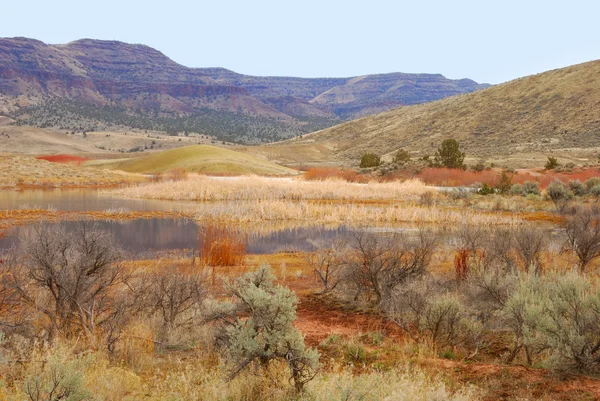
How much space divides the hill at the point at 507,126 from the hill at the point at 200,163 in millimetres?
21734

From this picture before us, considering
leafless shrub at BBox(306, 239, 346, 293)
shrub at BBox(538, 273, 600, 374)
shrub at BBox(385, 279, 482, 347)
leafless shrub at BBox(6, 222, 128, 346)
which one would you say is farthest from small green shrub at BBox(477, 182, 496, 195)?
leafless shrub at BBox(6, 222, 128, 346)

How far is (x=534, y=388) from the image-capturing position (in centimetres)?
614

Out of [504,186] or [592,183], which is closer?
[592,183]

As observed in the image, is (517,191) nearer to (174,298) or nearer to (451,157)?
(451,157)

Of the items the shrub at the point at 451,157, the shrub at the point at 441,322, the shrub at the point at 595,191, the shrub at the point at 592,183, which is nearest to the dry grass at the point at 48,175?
the shrub at the point at 451,157

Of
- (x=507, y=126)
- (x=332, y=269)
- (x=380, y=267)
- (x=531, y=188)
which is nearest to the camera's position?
(x=380, y=267)

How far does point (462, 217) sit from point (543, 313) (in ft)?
59.9

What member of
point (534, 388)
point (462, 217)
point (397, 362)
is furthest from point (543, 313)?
point (462, 217)

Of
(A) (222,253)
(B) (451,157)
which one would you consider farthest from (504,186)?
(A) (222,253)

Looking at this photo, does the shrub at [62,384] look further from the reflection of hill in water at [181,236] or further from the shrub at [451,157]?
the shrub at [451,157]

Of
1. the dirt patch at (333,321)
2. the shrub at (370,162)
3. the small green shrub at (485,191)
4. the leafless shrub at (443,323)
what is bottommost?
the dirt patch at (333,321)

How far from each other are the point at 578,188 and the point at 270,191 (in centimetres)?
1986

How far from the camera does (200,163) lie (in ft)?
200

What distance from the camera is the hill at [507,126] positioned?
6775cm
